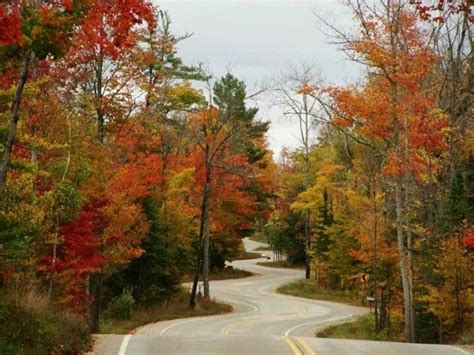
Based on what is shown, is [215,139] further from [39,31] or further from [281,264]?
[281,264]

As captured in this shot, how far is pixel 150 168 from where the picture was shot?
32375 millimetres

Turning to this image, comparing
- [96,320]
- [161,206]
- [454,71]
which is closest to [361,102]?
[454,71]

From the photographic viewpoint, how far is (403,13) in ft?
73.1

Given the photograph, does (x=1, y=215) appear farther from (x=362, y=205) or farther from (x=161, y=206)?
(x=362, y=205)

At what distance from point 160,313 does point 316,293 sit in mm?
19147

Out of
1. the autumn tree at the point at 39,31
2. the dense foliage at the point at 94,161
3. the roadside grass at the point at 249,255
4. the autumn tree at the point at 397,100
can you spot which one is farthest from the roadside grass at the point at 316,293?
the autumn tree at the point at 39,31

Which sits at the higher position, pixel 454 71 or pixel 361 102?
pixel 454 71

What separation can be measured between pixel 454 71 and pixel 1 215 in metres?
21.8

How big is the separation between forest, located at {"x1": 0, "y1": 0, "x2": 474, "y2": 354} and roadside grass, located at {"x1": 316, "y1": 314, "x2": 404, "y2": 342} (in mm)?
832

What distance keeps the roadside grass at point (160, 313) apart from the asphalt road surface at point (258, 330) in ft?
2.41

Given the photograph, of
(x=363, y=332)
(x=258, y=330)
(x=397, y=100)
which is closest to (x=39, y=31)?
(x=397, y=100)

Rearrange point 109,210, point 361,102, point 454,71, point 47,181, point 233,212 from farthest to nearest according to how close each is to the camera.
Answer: point 233,212, point 454,71, point 361,102, point 109,210, point 47,181

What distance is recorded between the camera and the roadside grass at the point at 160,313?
27.0m

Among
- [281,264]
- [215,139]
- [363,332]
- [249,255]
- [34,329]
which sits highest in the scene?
[215,139]
